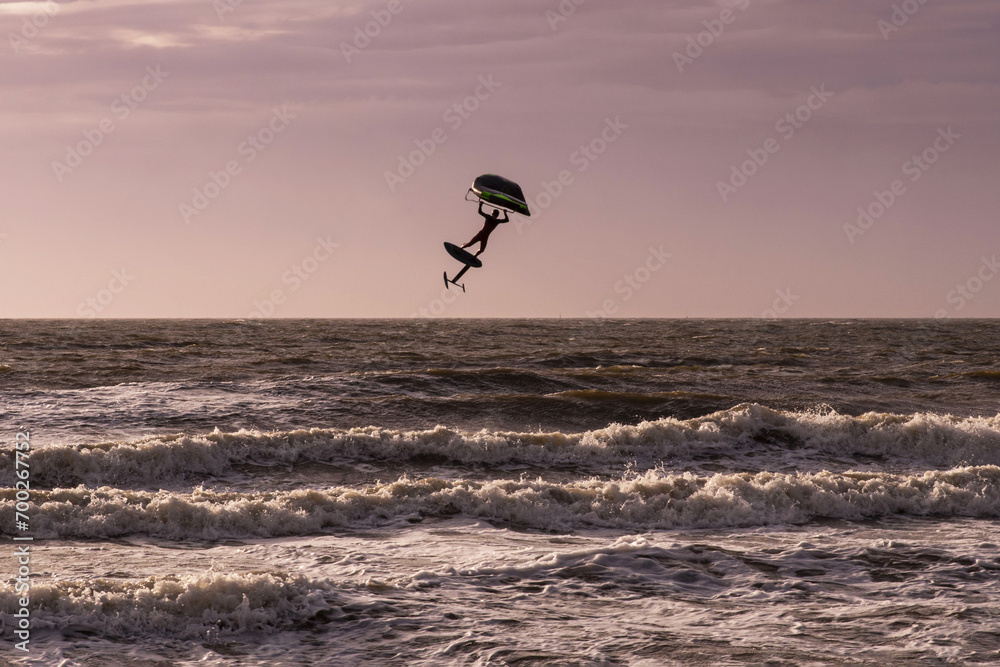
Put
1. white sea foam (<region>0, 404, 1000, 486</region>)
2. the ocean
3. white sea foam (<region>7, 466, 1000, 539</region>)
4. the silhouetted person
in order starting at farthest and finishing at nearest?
white sea foam (<region>0, 404, 1000, 486</region>)
the silhouetted person
white sea foam (<region>7, 466, 1000, 539</region>)
the ocean

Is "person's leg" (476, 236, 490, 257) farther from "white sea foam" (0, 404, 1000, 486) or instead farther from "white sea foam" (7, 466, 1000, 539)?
"white sea foam" (0, 404, 1000, 486)

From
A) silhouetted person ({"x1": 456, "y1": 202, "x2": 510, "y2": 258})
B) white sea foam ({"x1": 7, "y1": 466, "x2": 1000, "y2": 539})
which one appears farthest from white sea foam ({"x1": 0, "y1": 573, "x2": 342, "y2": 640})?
silhouetted person ({"x1": 456, "y1": 202, "x2": 510, "y2": 258})

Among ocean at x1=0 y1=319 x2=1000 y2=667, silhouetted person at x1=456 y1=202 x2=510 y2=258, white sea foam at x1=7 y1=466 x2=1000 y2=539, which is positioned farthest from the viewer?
silhouetted person at x1=456 y1=202 x2=510 y2=258

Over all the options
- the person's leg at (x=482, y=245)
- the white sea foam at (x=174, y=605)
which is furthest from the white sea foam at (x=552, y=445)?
the white sea foam at (x=174, y=605)

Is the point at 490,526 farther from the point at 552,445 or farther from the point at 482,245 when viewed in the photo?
the point at 552,445

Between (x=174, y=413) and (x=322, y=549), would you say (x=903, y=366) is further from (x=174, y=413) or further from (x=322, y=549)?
(x=322, y=549)

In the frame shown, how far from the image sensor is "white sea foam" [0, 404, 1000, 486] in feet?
53.7

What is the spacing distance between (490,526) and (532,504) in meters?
0.96

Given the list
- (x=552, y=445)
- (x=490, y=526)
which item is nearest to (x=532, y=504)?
(x=490, y=526)

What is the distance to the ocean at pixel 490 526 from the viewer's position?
824 centimetres

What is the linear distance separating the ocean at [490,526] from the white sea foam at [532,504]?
0.05m

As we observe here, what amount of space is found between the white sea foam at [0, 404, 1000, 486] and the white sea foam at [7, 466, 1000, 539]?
3.02 metres

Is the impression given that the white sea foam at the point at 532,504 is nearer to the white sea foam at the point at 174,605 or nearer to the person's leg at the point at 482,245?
the white sea foam at the point at 174,605

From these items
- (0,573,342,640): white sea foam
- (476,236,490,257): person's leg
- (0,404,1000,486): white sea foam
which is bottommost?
(0,573,342,640): white sea foam
